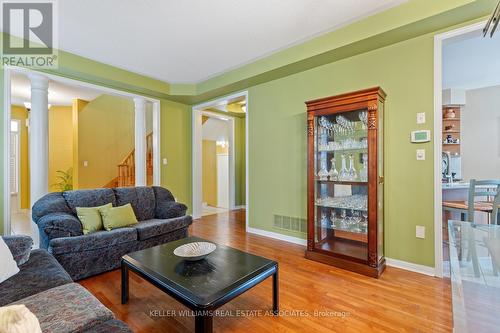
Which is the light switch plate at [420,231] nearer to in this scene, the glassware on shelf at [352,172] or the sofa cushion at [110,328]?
the glassware on shelf at [352,172]

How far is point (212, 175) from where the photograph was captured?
7.25 metres

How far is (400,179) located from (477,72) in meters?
3.15

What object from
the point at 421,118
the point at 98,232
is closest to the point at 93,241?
the point at 98,232

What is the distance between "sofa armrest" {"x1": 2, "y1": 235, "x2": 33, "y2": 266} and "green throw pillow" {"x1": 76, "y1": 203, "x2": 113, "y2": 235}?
80 cm

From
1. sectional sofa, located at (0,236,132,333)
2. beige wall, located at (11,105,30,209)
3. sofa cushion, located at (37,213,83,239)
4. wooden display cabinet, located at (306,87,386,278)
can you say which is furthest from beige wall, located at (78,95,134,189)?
wooden display cabinet, located at (306,87,386,278)

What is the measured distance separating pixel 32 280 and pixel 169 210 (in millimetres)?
1988

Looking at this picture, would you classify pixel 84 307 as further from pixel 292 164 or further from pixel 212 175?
pixel 212 175

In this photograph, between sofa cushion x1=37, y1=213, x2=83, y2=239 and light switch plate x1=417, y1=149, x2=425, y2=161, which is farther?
light switch plate x1=417, y1=149, x2=425, y2=161

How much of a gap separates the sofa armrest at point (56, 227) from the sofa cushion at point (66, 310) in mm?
1338

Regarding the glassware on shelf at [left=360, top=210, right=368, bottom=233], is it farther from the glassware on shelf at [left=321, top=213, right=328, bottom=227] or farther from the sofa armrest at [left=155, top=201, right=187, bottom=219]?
the sofa armrest at [left=155, top=201, right=187, bottom=219]

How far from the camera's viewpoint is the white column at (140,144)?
4.62m

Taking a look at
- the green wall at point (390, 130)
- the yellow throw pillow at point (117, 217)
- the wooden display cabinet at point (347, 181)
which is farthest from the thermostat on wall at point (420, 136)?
the yellow throw pillow at point (117, 217)

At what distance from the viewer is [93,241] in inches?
97.9

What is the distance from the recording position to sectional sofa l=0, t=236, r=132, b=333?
1075 millimetres
